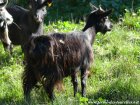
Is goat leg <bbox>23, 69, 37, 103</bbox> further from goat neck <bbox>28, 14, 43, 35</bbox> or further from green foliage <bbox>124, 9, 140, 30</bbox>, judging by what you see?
green foliage <bbox>124, 9, 140, 30</bbox>

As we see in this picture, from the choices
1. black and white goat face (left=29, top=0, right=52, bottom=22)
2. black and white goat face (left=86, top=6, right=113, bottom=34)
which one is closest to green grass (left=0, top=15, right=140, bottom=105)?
black and white goat face (left=86, top=6, right=113, bottom=34)

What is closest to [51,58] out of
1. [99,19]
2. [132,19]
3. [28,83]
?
[28,83]

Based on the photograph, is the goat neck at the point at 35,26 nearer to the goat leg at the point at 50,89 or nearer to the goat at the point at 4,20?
the goat at the point at 4,20

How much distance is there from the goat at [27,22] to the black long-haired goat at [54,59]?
2.18 m

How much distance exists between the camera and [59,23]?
11.9 metres

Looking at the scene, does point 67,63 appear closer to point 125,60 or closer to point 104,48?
point 125,60

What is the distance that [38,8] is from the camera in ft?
34.5

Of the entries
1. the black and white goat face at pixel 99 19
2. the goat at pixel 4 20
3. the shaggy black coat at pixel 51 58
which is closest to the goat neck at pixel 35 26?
the goat at pixel 4 20

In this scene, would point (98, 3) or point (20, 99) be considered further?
point (98, 3)

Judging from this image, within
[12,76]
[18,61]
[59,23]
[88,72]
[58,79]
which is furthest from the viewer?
[59,23]

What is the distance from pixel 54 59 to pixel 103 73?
200 cm

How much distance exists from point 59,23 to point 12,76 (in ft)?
9.47

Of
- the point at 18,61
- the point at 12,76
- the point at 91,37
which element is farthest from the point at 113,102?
the point at 18,61

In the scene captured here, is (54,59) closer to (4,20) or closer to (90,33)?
(90,33)
